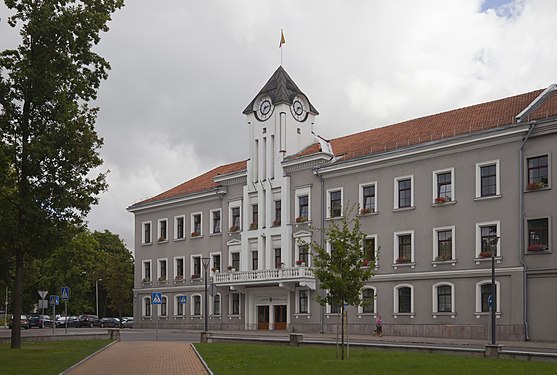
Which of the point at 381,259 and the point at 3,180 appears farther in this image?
the point at 381,259

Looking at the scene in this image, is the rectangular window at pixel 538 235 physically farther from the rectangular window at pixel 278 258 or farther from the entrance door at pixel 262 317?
the entrance door at pixel 262 317

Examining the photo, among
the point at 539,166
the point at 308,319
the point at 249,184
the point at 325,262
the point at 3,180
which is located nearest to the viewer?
the point at 325,262

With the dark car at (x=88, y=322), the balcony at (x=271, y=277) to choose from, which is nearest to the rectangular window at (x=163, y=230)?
the balcony at (x=271, y=277)

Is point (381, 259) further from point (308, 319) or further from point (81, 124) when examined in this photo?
point (81, 124)

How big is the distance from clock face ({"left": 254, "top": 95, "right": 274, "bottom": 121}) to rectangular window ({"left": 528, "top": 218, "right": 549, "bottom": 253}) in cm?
2125

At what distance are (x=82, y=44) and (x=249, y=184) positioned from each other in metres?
23.2

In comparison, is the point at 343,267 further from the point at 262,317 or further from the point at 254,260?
the point at 254,260

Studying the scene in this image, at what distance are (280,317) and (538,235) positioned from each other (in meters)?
19.7

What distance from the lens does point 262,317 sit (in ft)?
168

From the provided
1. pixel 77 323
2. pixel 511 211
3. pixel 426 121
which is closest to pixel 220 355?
pixel 511 211

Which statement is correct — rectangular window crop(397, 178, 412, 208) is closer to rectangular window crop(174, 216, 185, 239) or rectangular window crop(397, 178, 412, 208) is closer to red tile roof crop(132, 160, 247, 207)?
red tile roof crop(132, 160, 247, 207)

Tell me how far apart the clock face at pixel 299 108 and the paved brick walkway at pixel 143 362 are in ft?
78.5

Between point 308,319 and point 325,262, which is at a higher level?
point 325,262

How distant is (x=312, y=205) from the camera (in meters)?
47.9
